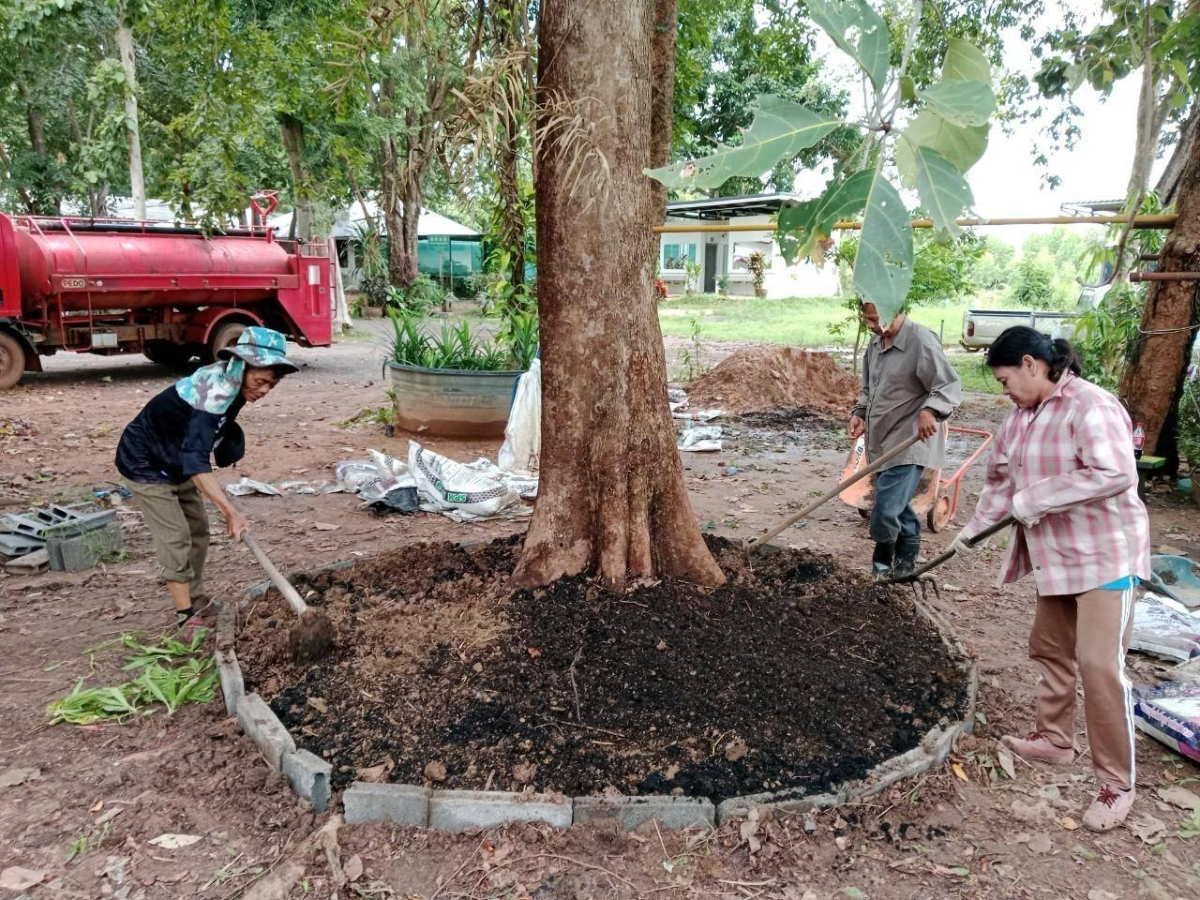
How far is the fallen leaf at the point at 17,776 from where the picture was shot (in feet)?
9.73

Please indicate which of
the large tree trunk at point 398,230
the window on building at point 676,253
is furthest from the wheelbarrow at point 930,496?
the window on building at point 676,253

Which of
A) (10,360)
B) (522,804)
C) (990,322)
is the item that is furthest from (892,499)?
(990,322)

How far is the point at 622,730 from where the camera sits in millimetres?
3027

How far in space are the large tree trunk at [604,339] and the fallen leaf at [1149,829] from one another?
6.04 feet

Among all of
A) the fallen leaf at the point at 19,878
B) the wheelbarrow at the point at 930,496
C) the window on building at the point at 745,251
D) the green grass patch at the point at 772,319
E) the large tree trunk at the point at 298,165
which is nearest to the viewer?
the fallen leaf at the point at 19,878

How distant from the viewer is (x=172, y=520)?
4.12 m

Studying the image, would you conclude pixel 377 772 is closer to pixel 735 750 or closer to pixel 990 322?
pixel 735 750

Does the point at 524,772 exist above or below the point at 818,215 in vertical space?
below

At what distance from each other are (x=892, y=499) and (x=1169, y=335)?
379cm

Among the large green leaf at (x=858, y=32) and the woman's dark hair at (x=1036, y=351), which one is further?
the woman's dark hair at (x=1036, y=351)

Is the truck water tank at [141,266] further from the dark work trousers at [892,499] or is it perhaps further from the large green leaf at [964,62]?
the large green leaf at [964,62]

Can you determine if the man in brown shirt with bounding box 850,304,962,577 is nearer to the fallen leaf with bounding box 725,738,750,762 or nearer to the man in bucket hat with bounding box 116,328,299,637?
the fallen leaf with bounding box 725,738,750,762

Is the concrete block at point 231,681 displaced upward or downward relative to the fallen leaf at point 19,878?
upward

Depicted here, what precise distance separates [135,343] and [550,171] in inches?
423
